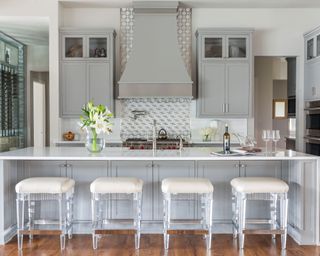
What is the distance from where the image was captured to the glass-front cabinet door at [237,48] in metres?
6.12

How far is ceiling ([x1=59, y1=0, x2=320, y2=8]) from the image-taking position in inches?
241

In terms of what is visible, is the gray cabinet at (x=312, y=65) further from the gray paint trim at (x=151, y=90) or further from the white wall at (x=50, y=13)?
the white wall at (x=50, y=13)

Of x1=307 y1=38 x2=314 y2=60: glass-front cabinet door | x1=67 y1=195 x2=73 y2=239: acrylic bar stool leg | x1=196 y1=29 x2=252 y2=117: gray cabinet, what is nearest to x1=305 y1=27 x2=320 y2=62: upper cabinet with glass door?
x1=307 y1=38 x2=314 y2=60: glass-front cabinet door

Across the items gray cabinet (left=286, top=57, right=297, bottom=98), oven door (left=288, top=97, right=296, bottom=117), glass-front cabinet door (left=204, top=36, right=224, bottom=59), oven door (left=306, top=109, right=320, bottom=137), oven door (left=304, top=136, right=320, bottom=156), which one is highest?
glass-front cabinet door (left=204, top=36, right=224, bottom=59)

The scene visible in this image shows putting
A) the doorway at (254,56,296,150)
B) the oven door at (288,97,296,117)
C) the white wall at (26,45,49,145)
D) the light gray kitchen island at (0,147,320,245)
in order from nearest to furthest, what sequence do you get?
the light gray kitchen island at (0,147,320,245), the oven door at (288,97,296,117), the doorway at (254,56,296,150), the white wall at (26,45,49,145)

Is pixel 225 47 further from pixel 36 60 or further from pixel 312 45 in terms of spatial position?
pixel 36 60

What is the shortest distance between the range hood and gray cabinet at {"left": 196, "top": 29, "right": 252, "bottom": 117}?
36cm

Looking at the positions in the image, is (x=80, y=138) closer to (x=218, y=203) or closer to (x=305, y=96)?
(x=218, y=203)

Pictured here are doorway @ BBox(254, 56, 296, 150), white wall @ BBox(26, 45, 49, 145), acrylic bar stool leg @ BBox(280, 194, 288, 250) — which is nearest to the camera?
acrylic bar stool leg @ BBox(280, 194, 288, 250)

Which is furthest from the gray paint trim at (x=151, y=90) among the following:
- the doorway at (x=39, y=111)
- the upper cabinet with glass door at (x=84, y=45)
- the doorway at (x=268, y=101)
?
the doorway at (x=39, y=111)

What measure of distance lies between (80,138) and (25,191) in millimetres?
2981

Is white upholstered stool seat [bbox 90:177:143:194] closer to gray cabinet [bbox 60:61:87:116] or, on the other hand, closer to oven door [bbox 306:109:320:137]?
gray cabinet [bbox 60:61:87:116]

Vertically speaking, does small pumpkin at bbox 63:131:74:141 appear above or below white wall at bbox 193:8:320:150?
below

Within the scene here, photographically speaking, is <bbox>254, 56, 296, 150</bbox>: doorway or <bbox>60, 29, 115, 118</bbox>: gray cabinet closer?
<bbox>60, 29, 115, 118</bbox>: gray cabinet
